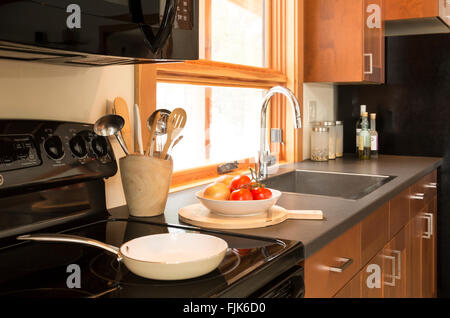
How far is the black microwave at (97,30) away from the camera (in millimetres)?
807

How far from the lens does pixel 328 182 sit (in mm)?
2258

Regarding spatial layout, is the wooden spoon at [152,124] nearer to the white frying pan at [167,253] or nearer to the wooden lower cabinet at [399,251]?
the white frying pan at [167,253]

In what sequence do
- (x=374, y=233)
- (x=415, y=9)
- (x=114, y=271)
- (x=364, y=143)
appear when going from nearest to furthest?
(x=114, y=271), (x=374, y=233), (x=415, y=9), (x=364, y=143)

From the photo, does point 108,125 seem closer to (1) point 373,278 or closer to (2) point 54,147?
(2) point 54,147

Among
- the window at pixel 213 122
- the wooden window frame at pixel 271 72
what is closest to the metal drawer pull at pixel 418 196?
the wooden window frame at pixel 271 72

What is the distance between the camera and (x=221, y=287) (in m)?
0.81

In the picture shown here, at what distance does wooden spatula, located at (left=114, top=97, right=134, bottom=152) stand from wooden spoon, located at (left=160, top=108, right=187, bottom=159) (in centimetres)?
12

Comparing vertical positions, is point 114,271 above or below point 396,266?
above

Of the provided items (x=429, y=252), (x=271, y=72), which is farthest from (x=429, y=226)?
(x=271, y=72)

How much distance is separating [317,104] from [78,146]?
6.19 ft

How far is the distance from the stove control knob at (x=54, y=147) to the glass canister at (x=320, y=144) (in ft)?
5.71

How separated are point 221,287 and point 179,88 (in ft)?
4.04
